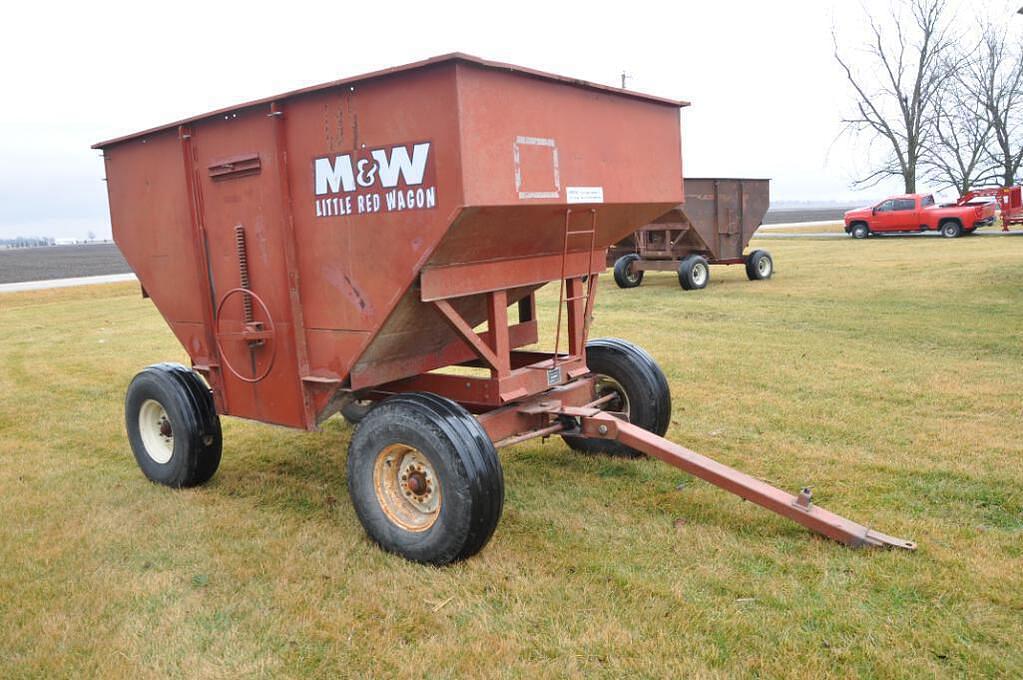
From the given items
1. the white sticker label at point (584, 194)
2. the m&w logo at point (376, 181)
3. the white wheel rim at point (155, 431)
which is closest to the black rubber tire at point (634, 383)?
the white sticker label at point (584, 194)

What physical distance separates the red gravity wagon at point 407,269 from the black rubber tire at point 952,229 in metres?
24.1

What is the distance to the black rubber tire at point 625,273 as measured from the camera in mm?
16250

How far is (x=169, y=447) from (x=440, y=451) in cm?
258

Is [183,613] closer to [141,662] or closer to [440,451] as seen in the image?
[141,662]

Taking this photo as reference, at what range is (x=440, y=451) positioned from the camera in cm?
380

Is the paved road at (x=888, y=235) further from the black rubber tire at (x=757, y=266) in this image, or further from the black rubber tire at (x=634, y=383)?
the black rubber tire at (x=634, y=383)

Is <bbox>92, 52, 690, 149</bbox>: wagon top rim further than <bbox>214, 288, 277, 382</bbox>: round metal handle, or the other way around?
<bbox>214, 288, 277, 382</bbox>: round metal handle

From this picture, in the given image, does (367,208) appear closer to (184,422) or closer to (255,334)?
(255,334)

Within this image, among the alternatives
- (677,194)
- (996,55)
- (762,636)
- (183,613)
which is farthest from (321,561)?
(996,55)

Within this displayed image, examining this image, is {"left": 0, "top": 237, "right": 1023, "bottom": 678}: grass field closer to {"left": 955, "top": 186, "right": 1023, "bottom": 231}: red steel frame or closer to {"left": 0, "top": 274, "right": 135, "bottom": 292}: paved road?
{"left": 0, "top": 274, "right": 135, "bottom": 292}: paved road

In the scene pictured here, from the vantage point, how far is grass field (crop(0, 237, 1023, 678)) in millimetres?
3141

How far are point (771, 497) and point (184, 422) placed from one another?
11.6 ft

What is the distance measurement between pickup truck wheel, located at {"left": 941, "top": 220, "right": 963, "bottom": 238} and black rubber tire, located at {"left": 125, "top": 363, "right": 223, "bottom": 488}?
1021 inches

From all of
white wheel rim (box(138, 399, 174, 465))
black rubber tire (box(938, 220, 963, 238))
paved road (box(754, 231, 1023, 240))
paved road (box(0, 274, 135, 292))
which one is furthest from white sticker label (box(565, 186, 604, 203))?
paved road (box(754, 231, 1023, 240))
